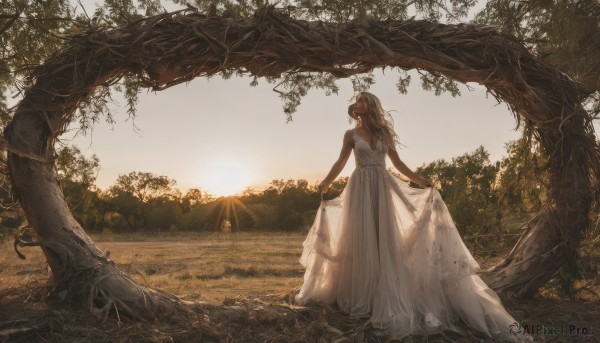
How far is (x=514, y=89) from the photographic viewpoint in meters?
5.83

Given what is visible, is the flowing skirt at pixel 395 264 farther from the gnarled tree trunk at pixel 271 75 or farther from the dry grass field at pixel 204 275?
the dry grass field at pixel 204 275

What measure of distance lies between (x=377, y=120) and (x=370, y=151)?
344 millimetres

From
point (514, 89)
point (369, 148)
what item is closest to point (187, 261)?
point (369, 148)

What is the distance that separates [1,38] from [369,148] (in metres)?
4.25

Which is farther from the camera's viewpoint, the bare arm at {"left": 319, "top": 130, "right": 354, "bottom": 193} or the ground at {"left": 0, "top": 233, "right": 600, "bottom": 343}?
the bare arm at {"left": 319, "top": 130, "right": 354, "bottom": 193}

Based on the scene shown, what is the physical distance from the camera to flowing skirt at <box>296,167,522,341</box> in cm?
480

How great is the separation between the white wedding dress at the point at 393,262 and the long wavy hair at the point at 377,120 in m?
0.11

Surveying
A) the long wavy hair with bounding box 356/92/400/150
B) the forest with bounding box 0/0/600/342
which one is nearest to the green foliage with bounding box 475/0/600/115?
the forest with bounding box 0/0/600/342

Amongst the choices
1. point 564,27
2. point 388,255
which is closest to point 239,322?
point 388,255

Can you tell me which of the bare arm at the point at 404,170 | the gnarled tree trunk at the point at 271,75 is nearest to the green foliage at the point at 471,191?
the gnarled tree trunk at the point at 271,75

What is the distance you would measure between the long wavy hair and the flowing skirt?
1.16 feet

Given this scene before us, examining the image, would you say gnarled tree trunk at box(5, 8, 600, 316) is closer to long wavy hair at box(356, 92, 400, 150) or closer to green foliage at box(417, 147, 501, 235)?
long wavy hair at box(356, 92, 400, 150)

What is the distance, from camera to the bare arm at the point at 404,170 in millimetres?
5484

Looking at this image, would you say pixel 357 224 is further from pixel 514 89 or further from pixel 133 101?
pixel 133 101
